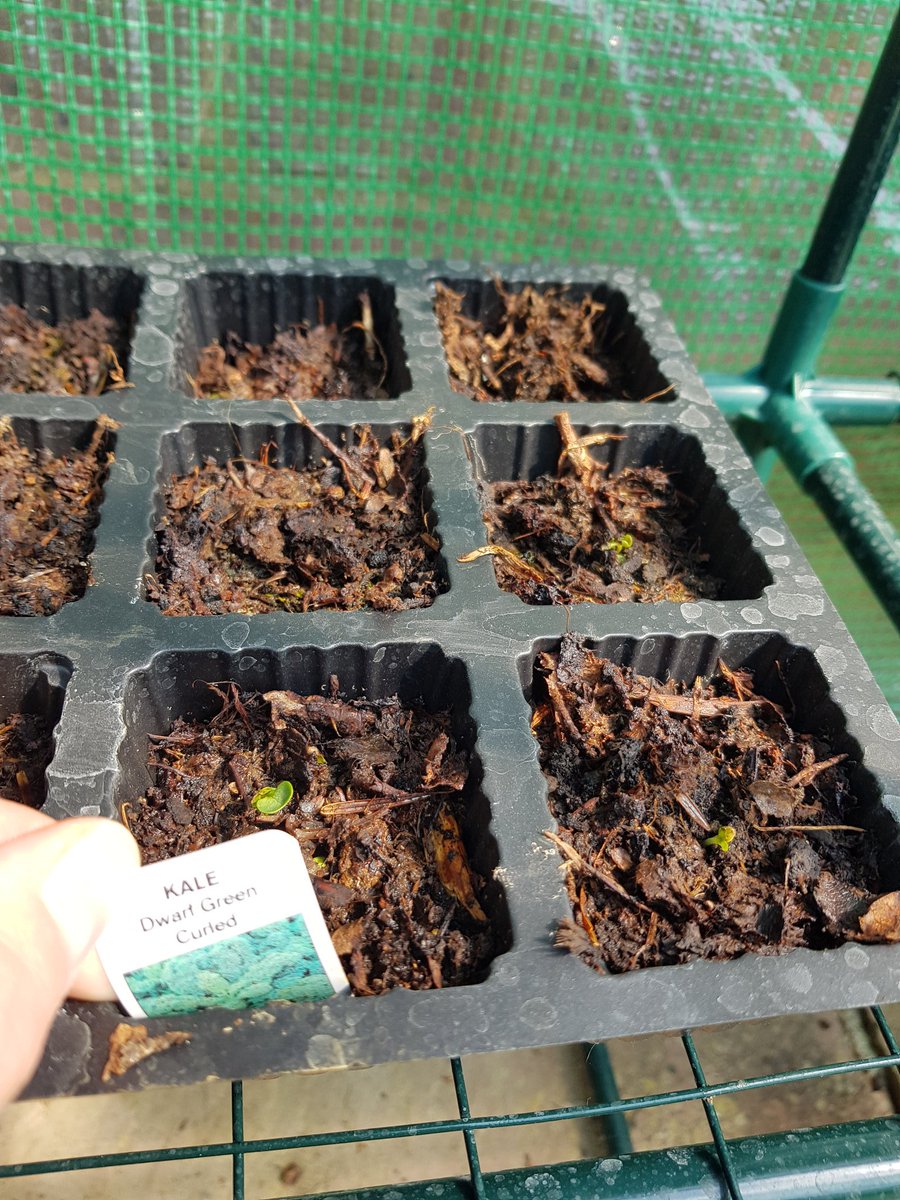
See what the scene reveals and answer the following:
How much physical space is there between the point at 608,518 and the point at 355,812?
617 mm

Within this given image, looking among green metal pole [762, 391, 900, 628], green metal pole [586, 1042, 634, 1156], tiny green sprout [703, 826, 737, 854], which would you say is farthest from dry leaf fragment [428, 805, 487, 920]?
green metal pole [586, 1042, 634, 1156]

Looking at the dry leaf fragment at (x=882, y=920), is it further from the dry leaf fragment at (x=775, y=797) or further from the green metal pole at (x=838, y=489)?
the green metal pole at (x=838, y=489)

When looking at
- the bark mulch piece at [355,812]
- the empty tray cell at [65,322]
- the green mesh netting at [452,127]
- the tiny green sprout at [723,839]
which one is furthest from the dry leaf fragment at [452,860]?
the green mesh netting at [452,127]

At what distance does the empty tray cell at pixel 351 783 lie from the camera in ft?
2.94

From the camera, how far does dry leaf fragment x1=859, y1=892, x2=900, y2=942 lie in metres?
0.87

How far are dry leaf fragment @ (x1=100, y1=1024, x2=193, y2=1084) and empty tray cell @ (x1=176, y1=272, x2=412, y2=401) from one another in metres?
1.06

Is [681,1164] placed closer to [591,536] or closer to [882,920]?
[882,920]

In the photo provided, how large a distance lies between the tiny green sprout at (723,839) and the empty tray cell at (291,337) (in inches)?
36.1

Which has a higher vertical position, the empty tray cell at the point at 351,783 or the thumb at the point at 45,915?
the thumb at the point at 45,915

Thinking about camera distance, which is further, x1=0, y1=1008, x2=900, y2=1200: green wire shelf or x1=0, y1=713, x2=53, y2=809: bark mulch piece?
x1=0, y1=713, x2=53, y2=809: bark mulch piece

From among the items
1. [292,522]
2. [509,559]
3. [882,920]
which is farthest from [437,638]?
[882,920]

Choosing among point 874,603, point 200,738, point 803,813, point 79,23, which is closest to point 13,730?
point 200,738

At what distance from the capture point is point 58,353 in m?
1.55

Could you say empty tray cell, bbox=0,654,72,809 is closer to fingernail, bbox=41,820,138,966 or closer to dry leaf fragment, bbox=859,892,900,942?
fingernail, bbox=41,820,138,966
